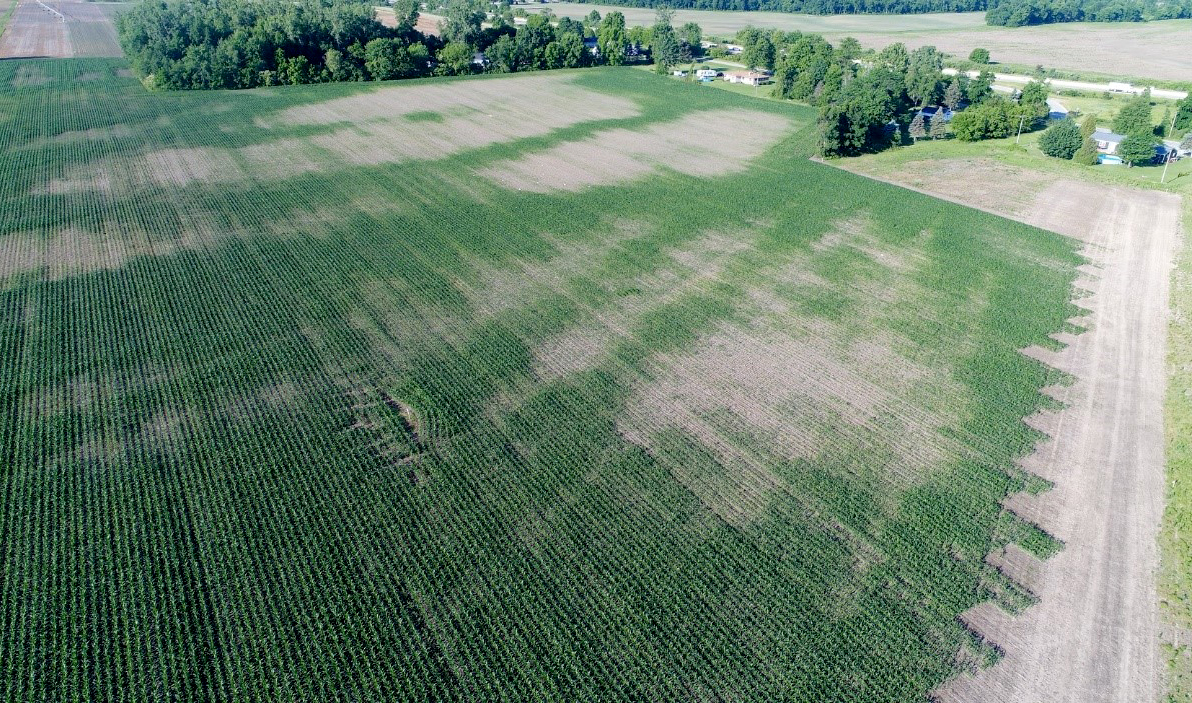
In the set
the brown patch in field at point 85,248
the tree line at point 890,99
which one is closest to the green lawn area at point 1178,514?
the tree line at point 890,99

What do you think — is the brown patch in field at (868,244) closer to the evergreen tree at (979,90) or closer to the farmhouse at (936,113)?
the farmhouse at (936,113)

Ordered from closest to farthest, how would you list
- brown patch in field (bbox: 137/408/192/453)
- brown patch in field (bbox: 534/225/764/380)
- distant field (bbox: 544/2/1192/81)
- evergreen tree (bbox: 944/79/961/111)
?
brown patch in field (bbox: 137/408/192/453)
brown patch in field (bbox: 534/225/764/380)
evergreen tree (bbox: 944/79/961/111)
distant field (bbox: 544/2/1192/81)

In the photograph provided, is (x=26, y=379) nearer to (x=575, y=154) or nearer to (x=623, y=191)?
(x=623, y=191)

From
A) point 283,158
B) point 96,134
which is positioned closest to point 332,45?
point 96,134

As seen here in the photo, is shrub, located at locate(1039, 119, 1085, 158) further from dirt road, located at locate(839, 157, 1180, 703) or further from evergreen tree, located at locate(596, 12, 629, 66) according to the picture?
evergreen tree, located at locate(596, 12, 629, 66)

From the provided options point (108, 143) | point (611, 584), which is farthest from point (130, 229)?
point (611, 584)

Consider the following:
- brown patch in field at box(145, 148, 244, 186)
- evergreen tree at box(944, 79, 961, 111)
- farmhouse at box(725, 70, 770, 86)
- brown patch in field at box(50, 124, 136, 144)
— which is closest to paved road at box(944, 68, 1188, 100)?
evergreen tree at box(944, 79, 961, 111)
